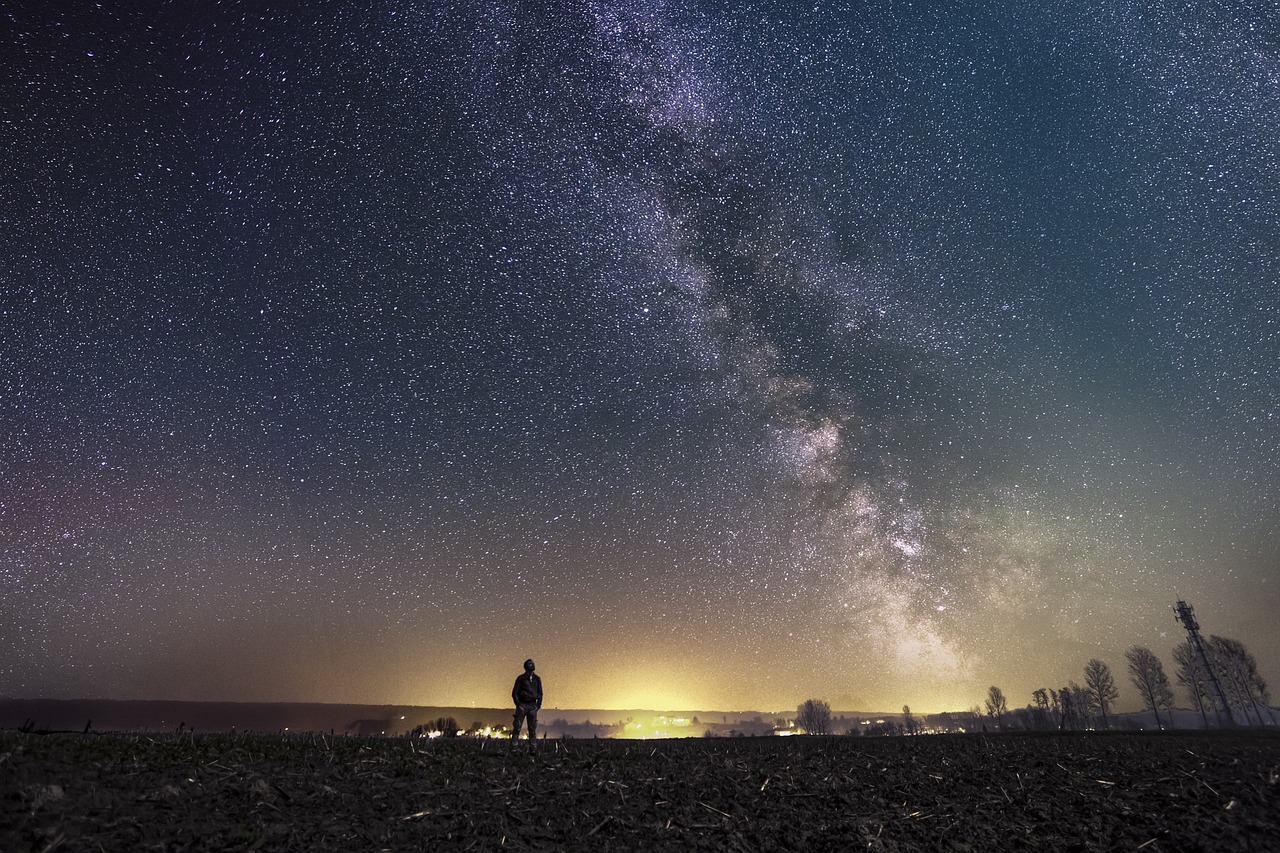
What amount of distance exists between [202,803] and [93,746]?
3732 millimetres

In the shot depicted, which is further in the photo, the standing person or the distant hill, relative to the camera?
the distant hill

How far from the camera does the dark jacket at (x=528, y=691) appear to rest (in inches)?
721

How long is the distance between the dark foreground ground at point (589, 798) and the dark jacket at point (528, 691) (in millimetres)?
3173

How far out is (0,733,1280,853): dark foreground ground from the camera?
8227 mm

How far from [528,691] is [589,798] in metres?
8.09

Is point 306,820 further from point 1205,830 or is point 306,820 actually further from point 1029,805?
point 1205,830

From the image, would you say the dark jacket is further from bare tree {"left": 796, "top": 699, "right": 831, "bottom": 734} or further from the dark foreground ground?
bare tree {"left": 796, "top": 699, "right": 831, "bottom": 734}

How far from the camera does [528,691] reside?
60.3 feet

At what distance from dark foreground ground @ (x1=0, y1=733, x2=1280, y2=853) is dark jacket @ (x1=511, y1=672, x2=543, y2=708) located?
10.4 ft

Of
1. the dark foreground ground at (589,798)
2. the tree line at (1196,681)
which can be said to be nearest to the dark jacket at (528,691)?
the dark foreground ground at (589,798)

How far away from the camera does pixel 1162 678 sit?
97.6 m

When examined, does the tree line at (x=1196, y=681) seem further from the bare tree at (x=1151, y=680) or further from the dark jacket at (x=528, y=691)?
the dark jacket at (x=528, y=691)

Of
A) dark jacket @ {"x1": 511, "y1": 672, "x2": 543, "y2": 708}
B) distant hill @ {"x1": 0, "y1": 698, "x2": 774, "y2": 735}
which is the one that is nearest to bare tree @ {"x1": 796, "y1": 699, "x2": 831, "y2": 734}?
distant hill @ {"x1": 0, "y1": 698, "x2": 774, "y2": 735}

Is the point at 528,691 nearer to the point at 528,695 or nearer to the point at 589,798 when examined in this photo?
the point at 528,695
